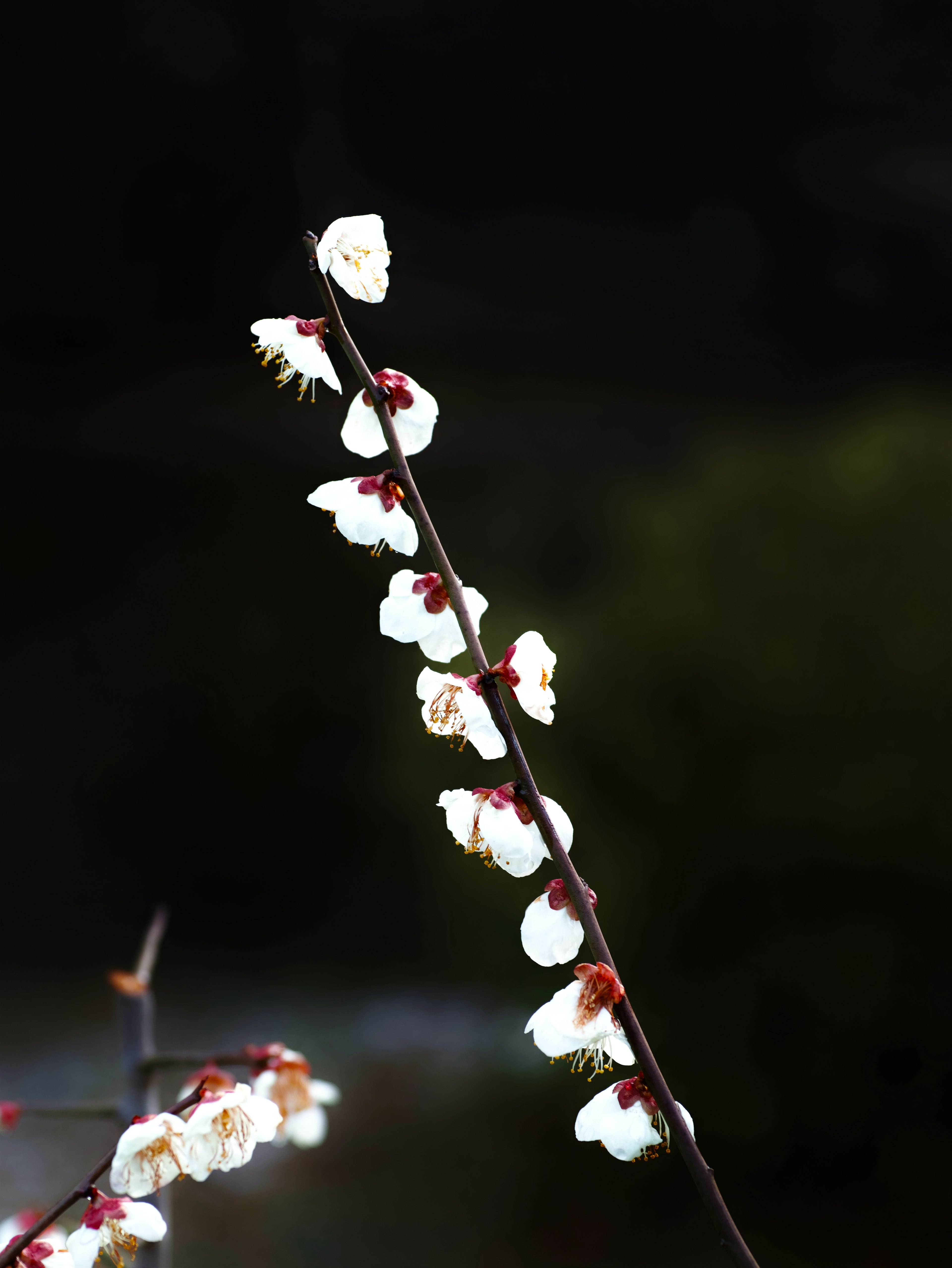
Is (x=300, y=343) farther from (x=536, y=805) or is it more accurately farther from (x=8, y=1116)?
(x=8, y=1116)

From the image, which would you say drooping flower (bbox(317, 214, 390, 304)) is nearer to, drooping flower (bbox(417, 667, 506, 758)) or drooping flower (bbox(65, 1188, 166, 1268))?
drooping flower (bbox(417, 667, 506, 758))

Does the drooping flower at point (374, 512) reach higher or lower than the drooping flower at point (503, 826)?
higher

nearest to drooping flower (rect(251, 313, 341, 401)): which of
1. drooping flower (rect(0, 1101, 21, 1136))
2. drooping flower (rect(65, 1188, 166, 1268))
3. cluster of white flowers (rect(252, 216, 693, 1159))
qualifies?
cluster of white flowers (rect(252, 216, 693, 1159))

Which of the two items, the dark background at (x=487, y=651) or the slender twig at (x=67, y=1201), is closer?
the slender twig at (x=67, y=1201)

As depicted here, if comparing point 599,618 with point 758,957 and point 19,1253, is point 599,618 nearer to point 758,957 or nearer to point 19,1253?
point 758,957

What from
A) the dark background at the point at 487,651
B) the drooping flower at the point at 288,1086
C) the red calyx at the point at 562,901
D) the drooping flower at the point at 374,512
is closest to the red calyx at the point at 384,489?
the drooping flower at the point at 374,512

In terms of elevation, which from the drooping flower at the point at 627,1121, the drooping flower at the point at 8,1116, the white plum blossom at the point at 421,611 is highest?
the white plum blossom at the point at 421,611

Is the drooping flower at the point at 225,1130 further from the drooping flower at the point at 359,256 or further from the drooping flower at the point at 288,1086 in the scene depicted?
the drooping flower at the point at 359,256

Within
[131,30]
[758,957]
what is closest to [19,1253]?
[758,957]

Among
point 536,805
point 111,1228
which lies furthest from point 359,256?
point 111,1228
